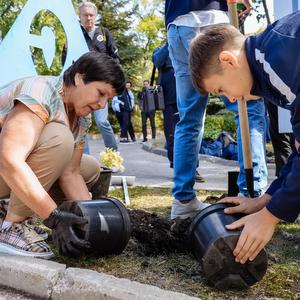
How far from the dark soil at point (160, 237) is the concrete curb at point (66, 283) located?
1.69ft

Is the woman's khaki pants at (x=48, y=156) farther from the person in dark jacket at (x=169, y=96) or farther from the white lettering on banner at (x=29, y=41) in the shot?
the person in dark jacket at (x=169, y=96)

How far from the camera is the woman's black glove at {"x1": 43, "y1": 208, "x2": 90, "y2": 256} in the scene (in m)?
2.01

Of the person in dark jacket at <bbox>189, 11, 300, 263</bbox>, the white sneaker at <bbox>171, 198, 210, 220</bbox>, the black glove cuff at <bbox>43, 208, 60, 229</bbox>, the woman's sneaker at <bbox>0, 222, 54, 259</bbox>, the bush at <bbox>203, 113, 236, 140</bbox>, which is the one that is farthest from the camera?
the bush at <bbox>203, 113, 236, 140</bbox>

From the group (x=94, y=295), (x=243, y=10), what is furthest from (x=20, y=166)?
(x=243, y=10)

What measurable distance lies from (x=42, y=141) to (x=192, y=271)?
909 millimetres

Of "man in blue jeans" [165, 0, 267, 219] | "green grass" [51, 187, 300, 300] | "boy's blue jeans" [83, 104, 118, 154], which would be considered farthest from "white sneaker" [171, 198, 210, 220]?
"boy's blue jeans" [83, 104, 118, 154]

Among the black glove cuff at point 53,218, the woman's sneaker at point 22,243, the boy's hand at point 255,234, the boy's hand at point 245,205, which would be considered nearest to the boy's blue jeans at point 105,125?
the woman's sneaker at point 22,243

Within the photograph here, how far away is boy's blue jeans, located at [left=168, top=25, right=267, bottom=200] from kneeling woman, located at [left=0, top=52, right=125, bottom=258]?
68 cm

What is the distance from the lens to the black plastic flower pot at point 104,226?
204 centimetres

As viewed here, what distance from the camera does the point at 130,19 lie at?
2606 centimetres

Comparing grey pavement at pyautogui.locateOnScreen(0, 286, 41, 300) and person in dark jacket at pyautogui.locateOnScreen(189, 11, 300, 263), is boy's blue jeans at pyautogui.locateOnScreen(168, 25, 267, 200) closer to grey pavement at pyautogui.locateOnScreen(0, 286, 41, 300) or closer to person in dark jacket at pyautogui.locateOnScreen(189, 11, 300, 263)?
person in dark jacket at pyautogui.locateOnScreen(189, 11, 300, 263)

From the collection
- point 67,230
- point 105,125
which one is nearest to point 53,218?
point 67,230

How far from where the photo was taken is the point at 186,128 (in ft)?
9.93

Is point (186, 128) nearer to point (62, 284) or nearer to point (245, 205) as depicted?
point (245, 205)
